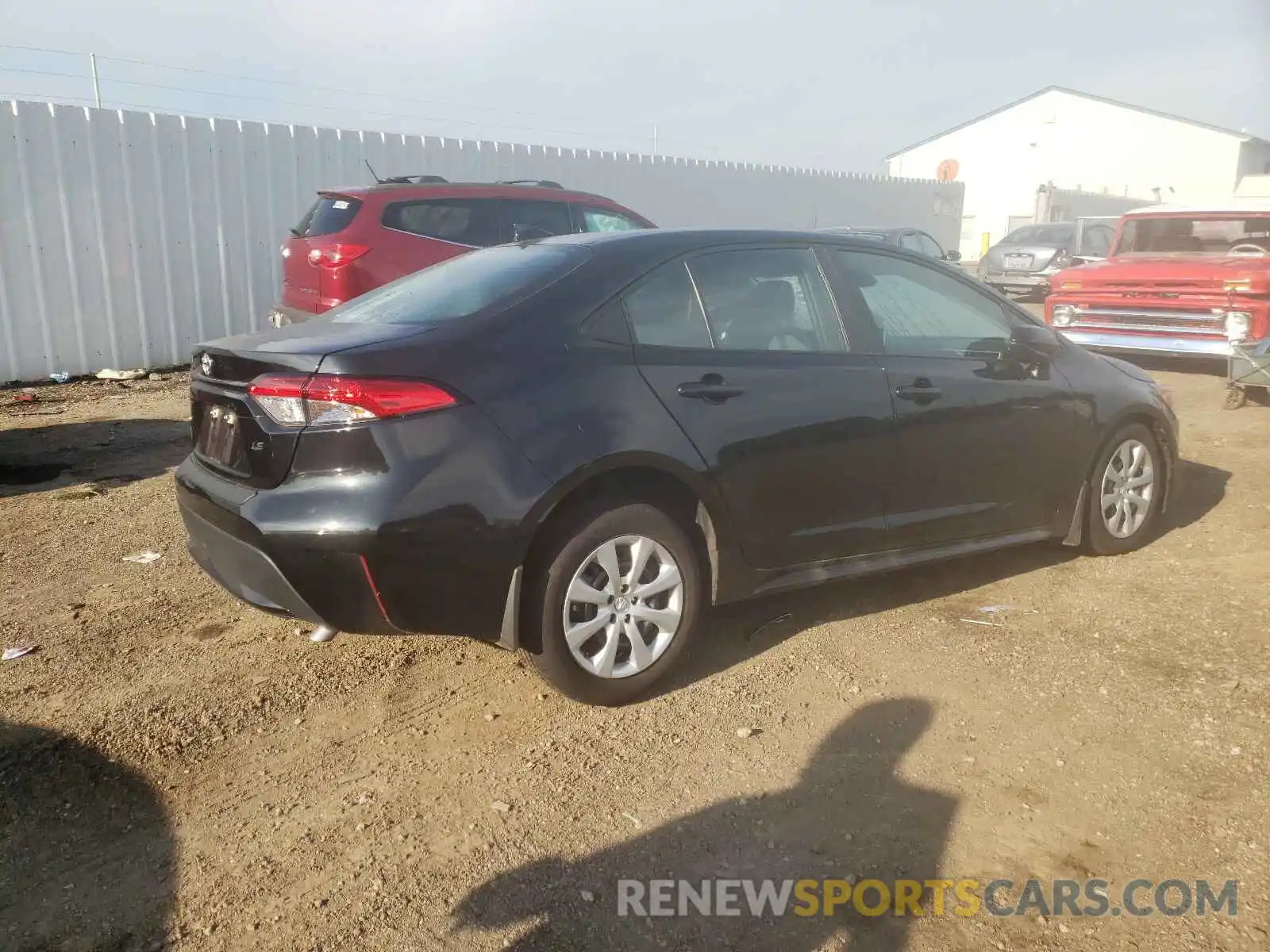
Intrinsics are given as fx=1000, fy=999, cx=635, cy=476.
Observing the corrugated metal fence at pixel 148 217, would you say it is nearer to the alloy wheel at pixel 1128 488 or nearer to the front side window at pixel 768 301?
the alloy wheel at pixel 1128 488

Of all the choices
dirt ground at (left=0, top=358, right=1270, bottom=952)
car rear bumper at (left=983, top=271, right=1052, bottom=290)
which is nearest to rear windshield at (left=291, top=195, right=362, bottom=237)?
dirt ground at (left=0, top=358, right=1270, bottom=952)

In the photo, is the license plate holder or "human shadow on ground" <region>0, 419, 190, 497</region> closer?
the license plate holder

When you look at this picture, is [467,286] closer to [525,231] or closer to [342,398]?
[342,398]

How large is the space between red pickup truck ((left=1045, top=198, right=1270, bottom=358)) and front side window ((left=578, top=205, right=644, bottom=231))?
16.0 ft

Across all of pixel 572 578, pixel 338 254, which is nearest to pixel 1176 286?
pixel 338 254

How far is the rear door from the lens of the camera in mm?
3504

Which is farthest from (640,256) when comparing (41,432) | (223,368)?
(41,432)

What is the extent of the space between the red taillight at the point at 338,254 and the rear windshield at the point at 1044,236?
1486 centimetres

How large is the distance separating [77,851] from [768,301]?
9.41 ft

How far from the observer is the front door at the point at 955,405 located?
4.04m

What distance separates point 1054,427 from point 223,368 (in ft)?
11.4

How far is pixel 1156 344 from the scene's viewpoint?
396 inches

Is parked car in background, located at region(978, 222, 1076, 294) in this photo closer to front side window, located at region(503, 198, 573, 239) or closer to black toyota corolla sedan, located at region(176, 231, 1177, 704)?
front side window, located at region(503, 198, 573, 239)

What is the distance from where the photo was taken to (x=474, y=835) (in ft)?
9.01
